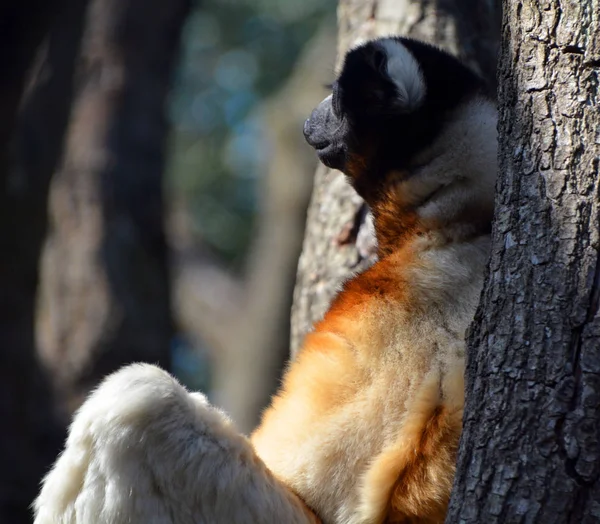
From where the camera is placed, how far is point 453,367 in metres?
3.29

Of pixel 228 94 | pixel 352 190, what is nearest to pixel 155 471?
Answer: pixel 352 190

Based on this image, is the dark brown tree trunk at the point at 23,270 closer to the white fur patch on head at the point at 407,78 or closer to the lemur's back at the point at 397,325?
the white fur patch on head at the point at 407,78

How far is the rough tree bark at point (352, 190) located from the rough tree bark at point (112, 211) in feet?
11.9

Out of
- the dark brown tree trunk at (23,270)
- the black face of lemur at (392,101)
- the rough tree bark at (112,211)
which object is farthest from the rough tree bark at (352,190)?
the rough tree bark at (112,211)

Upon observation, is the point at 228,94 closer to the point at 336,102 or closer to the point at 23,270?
the point at 23,270

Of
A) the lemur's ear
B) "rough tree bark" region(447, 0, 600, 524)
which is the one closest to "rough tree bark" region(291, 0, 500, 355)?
the lemur's ear

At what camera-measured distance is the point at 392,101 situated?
3.86 m

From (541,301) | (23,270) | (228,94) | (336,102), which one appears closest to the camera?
(541,301)

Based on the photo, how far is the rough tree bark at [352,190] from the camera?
16.1 feet

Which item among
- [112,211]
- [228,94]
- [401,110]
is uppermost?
[228,94]

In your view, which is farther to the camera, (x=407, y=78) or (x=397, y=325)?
(x=407, y=78)

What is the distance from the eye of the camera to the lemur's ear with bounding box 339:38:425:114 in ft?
12.6

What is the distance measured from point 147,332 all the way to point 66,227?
5.23 feet

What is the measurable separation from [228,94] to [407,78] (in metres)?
17.3
